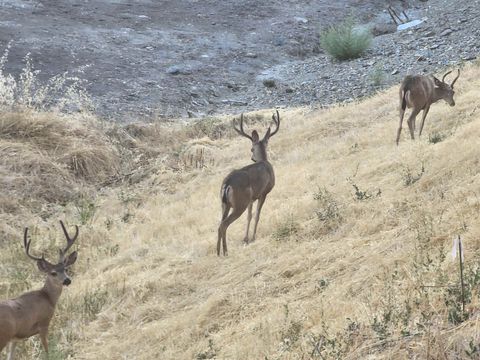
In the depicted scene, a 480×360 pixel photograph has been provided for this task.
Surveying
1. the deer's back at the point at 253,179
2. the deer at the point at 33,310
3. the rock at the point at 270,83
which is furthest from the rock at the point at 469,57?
the deer at the point at 33,310

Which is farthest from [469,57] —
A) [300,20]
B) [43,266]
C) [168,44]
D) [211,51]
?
[43,266]

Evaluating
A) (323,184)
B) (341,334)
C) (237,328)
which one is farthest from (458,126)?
(341,334)

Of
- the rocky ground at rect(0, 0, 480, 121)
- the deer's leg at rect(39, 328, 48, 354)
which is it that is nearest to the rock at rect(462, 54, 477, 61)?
the rocky ground at rect(0, 0, 480, 121)

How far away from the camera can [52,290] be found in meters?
6.87

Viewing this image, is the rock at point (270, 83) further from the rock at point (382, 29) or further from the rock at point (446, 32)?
the rock at point (382, 29)

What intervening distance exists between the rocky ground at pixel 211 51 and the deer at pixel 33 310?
32.8 ft

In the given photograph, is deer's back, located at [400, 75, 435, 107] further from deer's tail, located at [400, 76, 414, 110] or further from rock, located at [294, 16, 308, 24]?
rock, located at [294, 16, 308, 24]

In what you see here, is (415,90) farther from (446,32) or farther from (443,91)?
(446,32)

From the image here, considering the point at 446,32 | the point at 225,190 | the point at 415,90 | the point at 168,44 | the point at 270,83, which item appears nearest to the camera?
the point at 225,190

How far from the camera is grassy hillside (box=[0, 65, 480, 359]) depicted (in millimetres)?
4812

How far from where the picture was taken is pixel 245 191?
795 cm

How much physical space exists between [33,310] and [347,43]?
16657mm

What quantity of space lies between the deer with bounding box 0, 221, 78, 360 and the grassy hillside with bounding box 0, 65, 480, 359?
0.27 metres

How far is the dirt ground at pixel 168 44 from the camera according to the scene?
1873 cm
